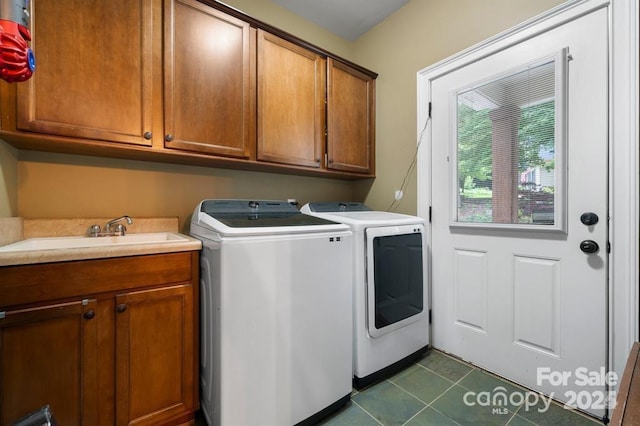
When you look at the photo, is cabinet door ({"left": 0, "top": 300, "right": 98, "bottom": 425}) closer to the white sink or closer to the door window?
the white sink

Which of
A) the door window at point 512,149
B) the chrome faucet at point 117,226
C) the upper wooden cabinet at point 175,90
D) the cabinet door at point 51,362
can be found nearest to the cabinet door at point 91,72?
the upper wooden cabinet at point 175,90

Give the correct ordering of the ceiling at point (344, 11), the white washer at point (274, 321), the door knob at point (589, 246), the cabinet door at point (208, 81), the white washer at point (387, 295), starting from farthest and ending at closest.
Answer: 1. the ceiling at point (344, 11)
2. the white washer at point (387, 295)
3. the cabinet door at point (208, 81)
4. the door knob at point (589, 246)
5. the white washer at point (274, 321)

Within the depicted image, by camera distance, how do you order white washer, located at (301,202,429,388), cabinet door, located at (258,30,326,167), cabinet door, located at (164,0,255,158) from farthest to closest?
cabinet door, located at (258,30,326,167), white washer, located at (301,202,429,388), cabinet door, located at (164,0,255,158)

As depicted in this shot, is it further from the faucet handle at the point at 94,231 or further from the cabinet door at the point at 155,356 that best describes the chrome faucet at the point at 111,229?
the cabinet door at the point at 155,356

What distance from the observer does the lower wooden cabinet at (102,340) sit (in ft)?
3.29

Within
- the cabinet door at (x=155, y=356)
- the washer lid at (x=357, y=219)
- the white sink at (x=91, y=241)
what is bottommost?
the cabinet door at (x=155, y=356)

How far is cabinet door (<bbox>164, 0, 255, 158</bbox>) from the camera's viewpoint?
1.52 meters

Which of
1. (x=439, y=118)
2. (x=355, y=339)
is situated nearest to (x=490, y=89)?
(x=439, y=118)

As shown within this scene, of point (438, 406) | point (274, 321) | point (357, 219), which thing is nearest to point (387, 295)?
point (357, 219)

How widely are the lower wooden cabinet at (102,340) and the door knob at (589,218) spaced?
200 centimetres

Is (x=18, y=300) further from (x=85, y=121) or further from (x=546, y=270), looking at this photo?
(x=546, y=270)

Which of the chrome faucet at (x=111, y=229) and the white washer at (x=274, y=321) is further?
the chrome faucet at (x=111, y=229)

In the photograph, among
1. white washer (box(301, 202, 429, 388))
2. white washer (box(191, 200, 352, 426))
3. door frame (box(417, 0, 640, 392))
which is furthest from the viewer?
white washer (box(301, 202, 429, 388))

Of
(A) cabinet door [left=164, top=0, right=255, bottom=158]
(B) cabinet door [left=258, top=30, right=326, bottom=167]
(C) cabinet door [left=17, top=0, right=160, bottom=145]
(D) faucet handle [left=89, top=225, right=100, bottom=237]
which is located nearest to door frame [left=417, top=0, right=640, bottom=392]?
(B) cabinet door [left=258, top=30, right=326, bottom=167]
